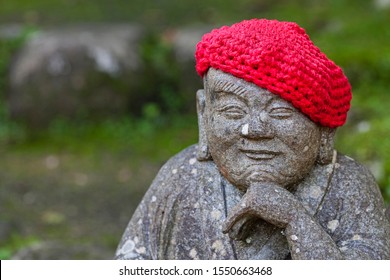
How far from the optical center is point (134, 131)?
818 cm

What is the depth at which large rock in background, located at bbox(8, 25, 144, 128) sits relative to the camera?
26.6 feet

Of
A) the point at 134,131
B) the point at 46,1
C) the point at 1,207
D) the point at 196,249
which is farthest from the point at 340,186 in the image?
the point at 46,1

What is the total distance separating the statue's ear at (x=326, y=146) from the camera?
3.13 metres

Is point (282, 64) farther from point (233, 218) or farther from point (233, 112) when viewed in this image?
point (233, 218)

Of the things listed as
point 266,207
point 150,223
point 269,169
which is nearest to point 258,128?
point 269,169

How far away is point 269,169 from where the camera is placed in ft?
9.89

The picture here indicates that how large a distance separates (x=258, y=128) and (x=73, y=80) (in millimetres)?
5354

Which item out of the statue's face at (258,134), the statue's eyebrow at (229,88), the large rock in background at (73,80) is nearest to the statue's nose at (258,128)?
the statue's face at (258,134)

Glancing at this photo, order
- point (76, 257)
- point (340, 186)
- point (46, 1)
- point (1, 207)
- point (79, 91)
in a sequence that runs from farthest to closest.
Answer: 1. point (46, 1)
2. point (79, 91)
3. point (1, 207)
4. point (76, 257)
5. point (340, 186)

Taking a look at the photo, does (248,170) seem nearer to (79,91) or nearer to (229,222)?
(229,222)

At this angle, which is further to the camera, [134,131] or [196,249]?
[134,131]

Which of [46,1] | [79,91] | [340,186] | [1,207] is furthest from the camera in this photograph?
[46,1]
